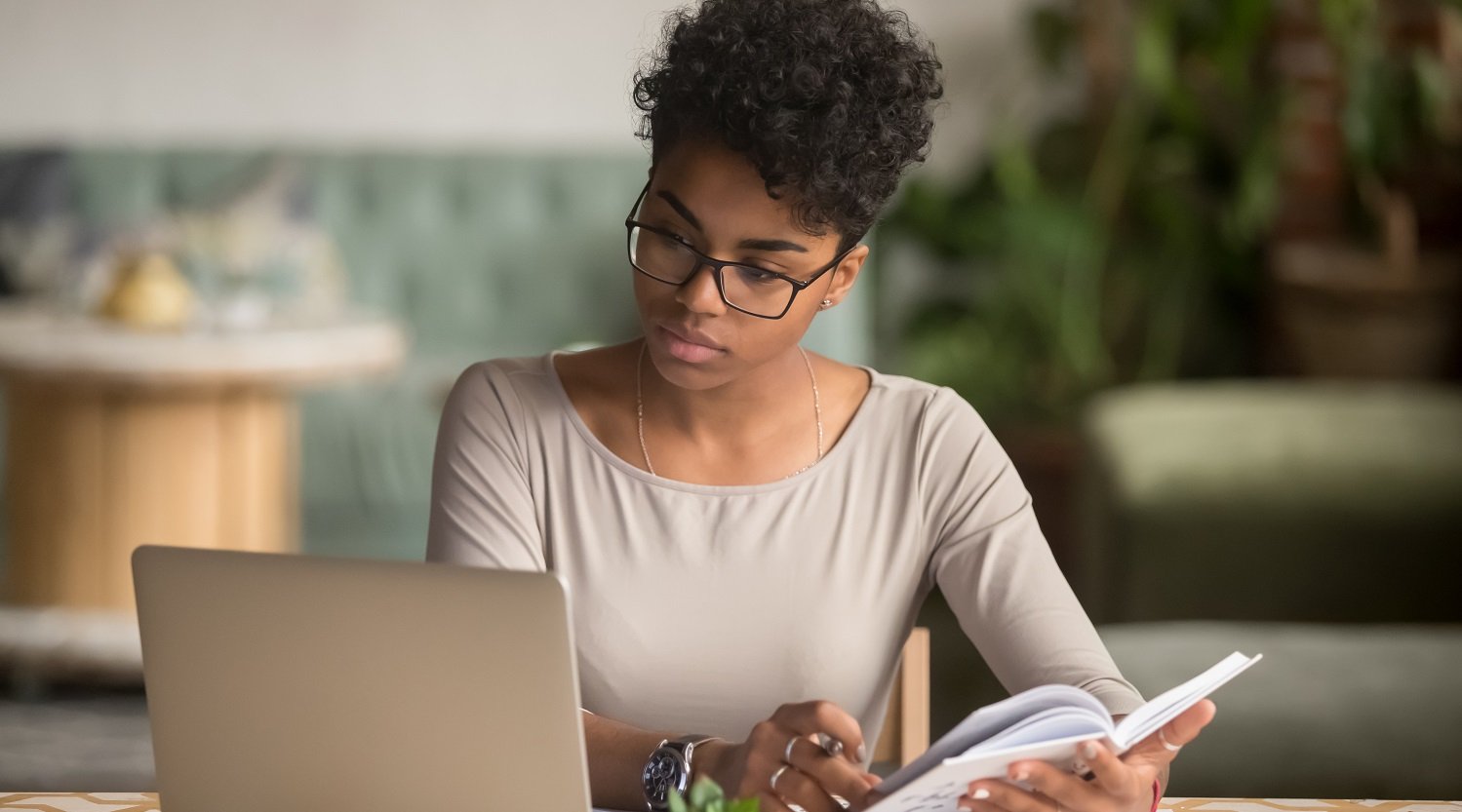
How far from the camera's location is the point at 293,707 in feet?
3.07

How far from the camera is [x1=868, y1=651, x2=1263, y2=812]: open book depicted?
0.94 m

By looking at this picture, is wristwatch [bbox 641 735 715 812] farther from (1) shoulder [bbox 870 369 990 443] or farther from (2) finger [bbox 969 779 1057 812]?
(1) shoulder [bbox 870 369 990 443]

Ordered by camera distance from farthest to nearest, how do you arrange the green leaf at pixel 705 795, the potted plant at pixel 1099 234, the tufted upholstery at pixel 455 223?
the tufted upholstery at pixel 455 223, the potted plant at pixel 1099 234, the green leaf at pixel 705 795

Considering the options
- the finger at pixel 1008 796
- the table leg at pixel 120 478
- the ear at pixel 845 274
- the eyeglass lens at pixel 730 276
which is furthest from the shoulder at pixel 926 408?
the table leg at pixel 120 478

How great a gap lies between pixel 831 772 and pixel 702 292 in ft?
1.24

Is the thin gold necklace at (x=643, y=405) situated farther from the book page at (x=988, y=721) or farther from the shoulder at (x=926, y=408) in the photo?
the book page at (x=988, y=721)

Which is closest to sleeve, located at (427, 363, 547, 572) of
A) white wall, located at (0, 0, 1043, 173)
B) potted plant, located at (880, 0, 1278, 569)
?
potted plant, located at (880, 0, 1278, 569)

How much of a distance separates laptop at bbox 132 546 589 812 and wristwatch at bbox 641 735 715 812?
0.22 metres

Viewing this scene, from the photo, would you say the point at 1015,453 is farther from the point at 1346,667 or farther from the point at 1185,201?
the point at 1346,667

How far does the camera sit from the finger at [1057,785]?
97cm

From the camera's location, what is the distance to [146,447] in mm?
3352

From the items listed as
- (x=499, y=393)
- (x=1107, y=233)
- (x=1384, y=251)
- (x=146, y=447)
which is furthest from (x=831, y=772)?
(x=1107, y=233)

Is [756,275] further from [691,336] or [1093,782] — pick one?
[1093,782]

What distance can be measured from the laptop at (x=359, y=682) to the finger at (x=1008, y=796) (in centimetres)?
24
